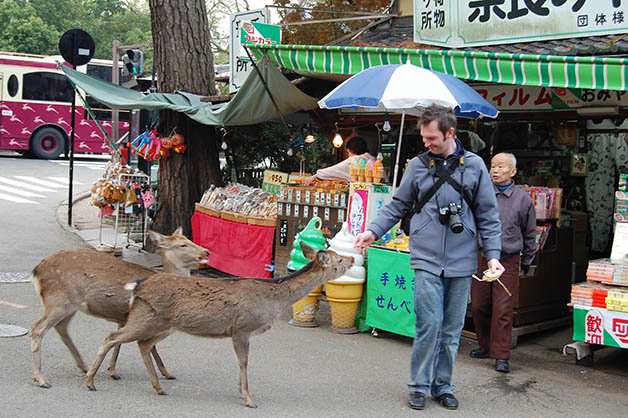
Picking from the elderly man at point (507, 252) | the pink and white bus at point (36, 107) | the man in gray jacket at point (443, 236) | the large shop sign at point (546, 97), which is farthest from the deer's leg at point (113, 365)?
the pink and white bus at point (36, 107)

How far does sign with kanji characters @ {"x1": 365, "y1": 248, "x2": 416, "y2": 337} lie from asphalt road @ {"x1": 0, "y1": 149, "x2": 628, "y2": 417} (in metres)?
0.23

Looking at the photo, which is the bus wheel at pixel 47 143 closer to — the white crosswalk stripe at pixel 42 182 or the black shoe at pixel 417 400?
the white crosswalk stripe at pixel 42 182

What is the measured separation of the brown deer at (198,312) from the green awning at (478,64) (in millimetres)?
2935

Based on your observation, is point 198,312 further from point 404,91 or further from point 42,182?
point 42,182

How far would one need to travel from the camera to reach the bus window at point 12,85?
81.1 feet

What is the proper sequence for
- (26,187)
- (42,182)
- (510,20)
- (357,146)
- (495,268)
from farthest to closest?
(42,182), (26,187), (357,146), (510,20), (495,268)

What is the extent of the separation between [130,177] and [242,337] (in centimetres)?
681

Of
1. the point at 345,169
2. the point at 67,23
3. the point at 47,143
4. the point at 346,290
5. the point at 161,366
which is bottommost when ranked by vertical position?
the point at 161,366

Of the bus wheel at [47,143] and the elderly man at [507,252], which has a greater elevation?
the bus wheel at [47,143]

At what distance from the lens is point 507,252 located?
6223 millimetres

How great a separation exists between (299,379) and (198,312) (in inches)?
49.9

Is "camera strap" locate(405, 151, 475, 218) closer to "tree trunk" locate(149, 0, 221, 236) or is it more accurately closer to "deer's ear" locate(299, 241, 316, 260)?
"deer's ear" locate(299, 241, 316, 260)

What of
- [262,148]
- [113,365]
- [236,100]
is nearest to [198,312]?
[113,365]

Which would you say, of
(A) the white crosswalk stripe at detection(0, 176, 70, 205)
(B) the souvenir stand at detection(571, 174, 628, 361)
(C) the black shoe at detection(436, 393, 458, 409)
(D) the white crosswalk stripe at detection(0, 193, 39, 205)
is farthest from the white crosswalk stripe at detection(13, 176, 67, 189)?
(C) the black shoe at detection(436, 393, 458, 409)
